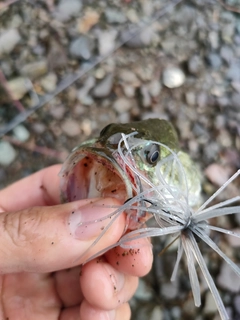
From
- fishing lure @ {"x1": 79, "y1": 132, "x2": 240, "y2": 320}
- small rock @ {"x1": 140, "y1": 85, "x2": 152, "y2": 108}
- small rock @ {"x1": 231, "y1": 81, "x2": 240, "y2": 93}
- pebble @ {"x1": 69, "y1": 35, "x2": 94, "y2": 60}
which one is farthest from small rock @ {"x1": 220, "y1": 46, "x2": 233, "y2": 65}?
fishing lure @ {"x1": 79, "y1": 132, "x2": 240, "y2": 320}

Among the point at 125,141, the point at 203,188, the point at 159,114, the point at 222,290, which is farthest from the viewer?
the point at 159,114

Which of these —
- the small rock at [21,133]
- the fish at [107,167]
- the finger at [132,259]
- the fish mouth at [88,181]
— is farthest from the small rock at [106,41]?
the finger at [132,259]

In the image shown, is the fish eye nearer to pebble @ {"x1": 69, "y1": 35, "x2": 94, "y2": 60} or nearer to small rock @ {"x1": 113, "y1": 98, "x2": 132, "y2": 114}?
small rock @ {"x1": 113, "y1": 98, "x2": 132, "y2": 114}

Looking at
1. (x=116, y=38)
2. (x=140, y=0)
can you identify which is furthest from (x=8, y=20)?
(x=140, y=0)

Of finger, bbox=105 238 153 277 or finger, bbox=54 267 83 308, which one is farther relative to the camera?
finger, bbox=54 267 83 308

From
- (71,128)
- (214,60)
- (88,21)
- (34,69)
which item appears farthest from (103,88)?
(214,60)

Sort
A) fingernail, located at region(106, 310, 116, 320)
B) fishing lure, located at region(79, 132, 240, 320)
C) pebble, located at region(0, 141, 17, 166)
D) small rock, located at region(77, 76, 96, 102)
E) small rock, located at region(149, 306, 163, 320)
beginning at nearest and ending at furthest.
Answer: fishing lure, located at region(79, 132, 240, 320) < fingernail, located at region(106, 310, 116, 320) < small rock, located at region(149, 306, 163, 320) < pebble, located at region(0, 141, 17, 166) < small rock, located at region(77, 76, 96, 102)

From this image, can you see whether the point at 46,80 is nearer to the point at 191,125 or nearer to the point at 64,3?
the point at 64,3

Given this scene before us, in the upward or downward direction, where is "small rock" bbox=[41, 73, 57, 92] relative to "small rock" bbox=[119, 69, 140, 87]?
upward
